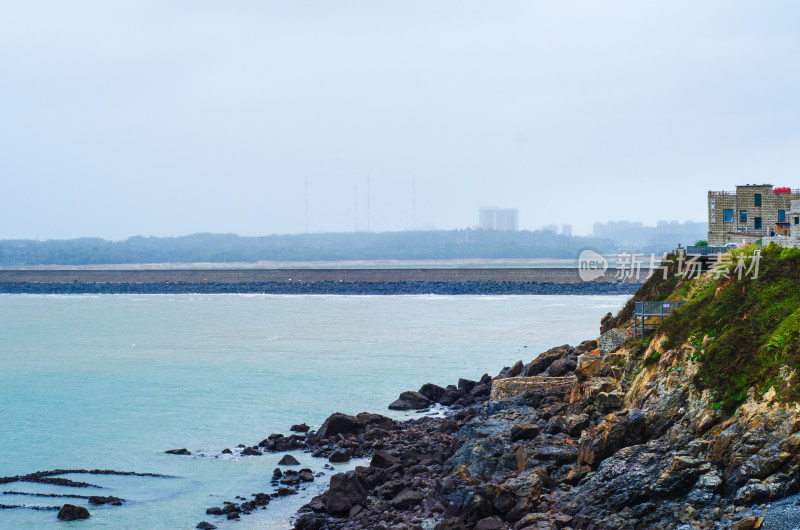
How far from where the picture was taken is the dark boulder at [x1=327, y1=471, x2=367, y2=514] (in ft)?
44.5

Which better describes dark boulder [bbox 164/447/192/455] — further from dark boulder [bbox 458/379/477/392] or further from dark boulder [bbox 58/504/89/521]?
dark boulder [bbox 458/379/477/392]

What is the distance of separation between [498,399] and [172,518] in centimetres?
791

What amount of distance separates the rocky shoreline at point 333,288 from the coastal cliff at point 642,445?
56897mm

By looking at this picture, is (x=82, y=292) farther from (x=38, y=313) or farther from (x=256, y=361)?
(x=256, y=361)

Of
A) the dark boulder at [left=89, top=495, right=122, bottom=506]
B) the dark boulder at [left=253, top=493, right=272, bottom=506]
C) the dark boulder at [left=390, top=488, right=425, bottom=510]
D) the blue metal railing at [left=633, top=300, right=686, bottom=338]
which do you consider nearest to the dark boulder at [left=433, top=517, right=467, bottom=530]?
the dark boulder at [left=390, top=488, right=425, bottom=510]

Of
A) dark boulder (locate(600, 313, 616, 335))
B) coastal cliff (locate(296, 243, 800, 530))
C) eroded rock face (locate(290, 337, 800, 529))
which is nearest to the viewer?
eroded rock face (locate(290, 337, 800, 529))

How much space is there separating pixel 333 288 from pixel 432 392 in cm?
5793

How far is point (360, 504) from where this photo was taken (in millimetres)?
13727

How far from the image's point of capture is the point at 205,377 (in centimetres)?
3000

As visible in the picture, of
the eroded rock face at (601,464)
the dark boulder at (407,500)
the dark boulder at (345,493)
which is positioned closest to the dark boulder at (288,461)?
the eroded rock face at (601,464)

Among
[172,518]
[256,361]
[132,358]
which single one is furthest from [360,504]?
[132,358]

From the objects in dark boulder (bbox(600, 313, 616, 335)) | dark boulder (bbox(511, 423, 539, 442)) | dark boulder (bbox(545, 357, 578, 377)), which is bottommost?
dark boulder (bbox(511, 423, 539, 442))

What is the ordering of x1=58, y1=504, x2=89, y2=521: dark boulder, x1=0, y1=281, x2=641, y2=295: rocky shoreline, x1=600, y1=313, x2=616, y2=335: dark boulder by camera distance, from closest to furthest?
x1=58, y1=504, x2=89, y2=521: dark boulder → x1=600, y1=313, x2=616, y2=335: dark boulder → x1=0, y1=281, x2=641, y2=295: rocky shoreline

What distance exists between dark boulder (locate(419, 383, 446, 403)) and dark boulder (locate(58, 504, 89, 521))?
37.6 ft
